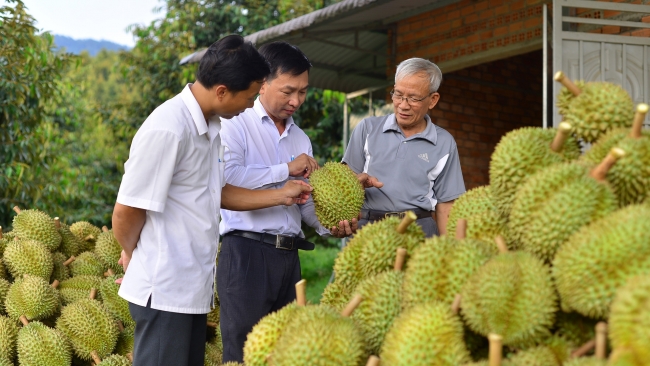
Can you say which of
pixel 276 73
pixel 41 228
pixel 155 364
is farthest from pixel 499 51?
pixel 155 364

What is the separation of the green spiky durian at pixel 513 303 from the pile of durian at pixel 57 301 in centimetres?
248

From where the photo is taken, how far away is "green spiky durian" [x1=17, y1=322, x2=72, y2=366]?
3.39 meters

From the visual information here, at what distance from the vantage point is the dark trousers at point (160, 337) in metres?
2.44

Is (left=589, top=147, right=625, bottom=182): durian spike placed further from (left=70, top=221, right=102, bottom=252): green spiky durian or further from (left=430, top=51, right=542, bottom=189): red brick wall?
(left=430, top=51, right=542, bottom=189): red brick wall

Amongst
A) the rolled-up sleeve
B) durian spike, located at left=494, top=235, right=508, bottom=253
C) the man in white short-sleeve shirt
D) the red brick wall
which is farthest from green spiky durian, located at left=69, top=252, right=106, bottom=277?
the red brick wall

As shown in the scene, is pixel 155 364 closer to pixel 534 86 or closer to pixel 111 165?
pixel 534 86

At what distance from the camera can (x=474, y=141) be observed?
25.9 ft

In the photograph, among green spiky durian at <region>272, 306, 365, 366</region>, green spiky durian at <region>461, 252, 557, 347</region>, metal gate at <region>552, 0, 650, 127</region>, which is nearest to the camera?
green spiky durian at <region>461, 252, 557, 347</region>

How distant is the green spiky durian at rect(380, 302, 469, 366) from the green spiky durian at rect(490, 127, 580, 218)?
44 centimetres

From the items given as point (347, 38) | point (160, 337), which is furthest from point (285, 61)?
point (347, 38)

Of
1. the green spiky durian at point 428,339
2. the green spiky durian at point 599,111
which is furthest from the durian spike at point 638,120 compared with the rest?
the green spiky durian at point 428,339

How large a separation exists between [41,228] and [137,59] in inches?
392

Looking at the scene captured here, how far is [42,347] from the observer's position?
3.40 meters

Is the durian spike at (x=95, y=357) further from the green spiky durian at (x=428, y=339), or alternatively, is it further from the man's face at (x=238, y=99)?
the green spiky durian at (x=428, y=339)
